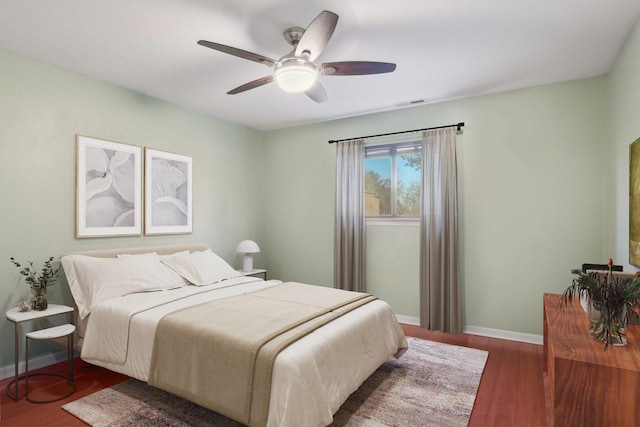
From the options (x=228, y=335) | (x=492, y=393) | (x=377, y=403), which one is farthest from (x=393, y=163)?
(x=228, y=335)

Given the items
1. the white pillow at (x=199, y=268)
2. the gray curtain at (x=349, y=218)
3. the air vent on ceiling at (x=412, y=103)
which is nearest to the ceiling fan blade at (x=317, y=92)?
the air vent on ceiling at (x=412, y=103)

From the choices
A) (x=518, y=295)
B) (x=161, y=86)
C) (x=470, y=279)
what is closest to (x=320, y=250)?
(x=470, y=279)

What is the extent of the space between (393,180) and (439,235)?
945 mm

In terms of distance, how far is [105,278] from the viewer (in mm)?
2930

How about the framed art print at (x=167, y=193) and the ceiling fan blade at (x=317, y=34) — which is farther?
the framed art print at (x=167, y=193)

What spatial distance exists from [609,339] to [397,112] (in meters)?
3.24

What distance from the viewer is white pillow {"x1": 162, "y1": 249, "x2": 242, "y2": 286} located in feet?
11.5

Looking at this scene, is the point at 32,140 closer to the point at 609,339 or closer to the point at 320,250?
the point at 320,250

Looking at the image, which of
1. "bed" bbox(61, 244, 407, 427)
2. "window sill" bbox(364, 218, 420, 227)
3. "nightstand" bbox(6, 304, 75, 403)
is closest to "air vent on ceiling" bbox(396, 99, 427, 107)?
"window sill" bbox(364, 218, 420, 227)

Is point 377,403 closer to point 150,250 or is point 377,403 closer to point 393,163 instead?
point 150,250

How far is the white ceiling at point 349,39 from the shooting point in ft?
7.23

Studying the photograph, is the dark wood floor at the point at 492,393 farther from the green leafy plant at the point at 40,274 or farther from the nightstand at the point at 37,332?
the green leafy plant at the point at 40,274

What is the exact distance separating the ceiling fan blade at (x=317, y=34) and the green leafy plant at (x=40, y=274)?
267 cm

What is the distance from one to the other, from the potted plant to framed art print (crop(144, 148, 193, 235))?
96cm
